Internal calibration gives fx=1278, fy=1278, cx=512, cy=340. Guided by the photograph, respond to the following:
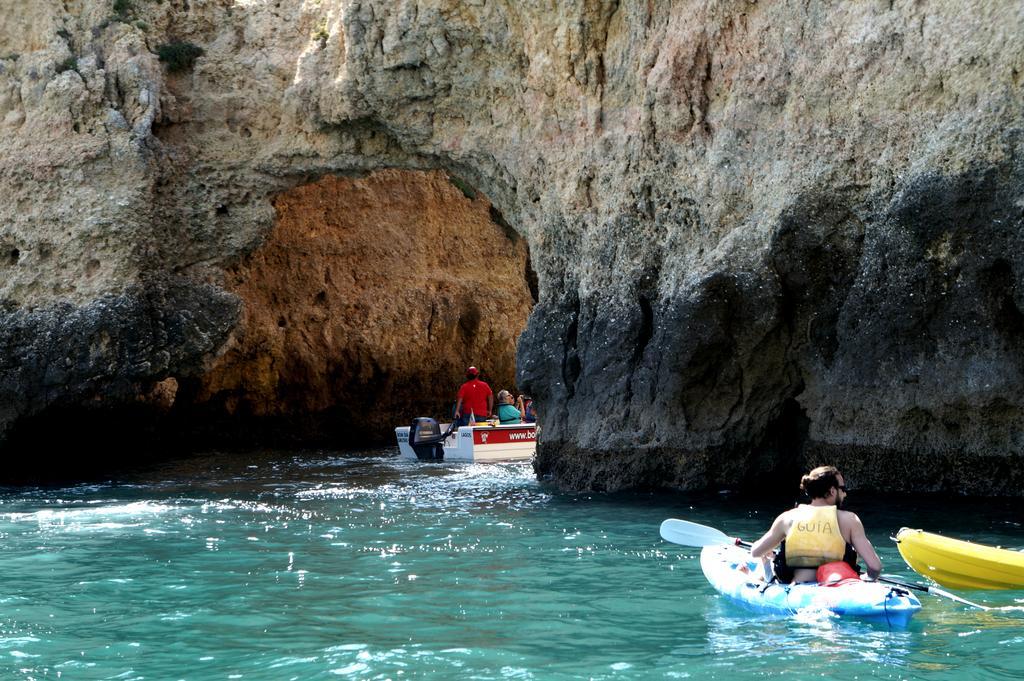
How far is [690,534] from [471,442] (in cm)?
1074

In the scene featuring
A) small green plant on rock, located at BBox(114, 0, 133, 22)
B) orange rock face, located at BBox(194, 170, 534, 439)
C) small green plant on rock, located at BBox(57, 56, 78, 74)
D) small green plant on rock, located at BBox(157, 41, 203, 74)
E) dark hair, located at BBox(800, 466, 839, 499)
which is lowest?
dark hair, located at BBox(800, 466, 839, 499)

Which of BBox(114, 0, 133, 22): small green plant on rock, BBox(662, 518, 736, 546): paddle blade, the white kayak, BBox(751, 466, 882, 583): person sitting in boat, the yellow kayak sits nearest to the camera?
the white kayak

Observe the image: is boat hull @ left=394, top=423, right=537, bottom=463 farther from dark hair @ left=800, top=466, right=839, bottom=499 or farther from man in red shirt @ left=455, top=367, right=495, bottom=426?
dark hair @ left=800, top=466, right=839, bottom=499

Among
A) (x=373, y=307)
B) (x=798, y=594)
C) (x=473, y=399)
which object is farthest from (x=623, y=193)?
(x=373, y=307)

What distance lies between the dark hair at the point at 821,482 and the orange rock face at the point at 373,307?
17078mm

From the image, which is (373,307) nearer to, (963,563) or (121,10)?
(121,10)

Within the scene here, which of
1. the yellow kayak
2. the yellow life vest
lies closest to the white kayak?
the yellow life vest

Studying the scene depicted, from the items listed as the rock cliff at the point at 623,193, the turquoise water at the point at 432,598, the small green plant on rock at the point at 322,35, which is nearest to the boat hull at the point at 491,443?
the rock cliff at the point at 623,193

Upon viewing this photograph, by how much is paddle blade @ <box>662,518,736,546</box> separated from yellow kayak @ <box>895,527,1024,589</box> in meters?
1.42

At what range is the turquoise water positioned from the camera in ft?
22.7

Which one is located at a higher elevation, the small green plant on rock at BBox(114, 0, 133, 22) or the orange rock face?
the small green plant on rock at BBox(114, 0, 133, 22)

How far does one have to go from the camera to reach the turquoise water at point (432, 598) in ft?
22.7

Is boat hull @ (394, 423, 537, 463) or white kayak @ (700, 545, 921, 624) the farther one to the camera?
boat hull @ (394, 423, 537, 463)

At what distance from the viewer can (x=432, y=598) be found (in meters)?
8.74
